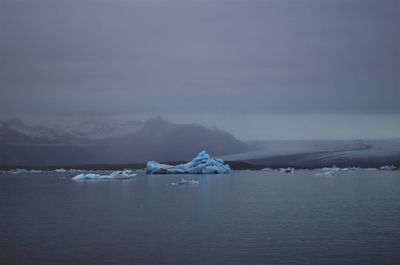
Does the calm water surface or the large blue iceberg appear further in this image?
the large blue iceberg

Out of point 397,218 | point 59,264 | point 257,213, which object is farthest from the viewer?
point 257,213

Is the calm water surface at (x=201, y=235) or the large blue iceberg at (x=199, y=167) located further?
the large blue iceberg at (x=199, y=167)

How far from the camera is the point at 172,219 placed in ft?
99.0

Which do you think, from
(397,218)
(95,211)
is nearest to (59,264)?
(95,211)

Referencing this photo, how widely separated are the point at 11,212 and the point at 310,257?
23.0 meters

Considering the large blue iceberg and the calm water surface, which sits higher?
the large blue iceberg

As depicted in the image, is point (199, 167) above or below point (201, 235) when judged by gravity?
above

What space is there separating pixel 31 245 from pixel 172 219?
10.0 metres

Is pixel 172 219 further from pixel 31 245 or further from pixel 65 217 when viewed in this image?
pixel 31 245

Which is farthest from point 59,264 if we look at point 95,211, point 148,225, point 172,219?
point 95,211

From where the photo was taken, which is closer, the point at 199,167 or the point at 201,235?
the point at 201,235

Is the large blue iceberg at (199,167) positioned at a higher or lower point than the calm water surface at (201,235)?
higher

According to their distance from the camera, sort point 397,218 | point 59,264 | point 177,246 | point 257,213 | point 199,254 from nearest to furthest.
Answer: point 59,264 → point 199,254 → point 177,246 → point 397,218 → point 257,213

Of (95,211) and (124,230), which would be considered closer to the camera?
(124,230)
